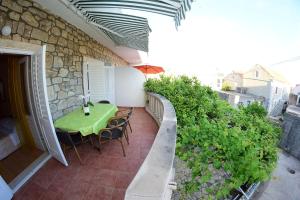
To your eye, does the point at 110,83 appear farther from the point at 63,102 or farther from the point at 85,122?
the point at 85,122

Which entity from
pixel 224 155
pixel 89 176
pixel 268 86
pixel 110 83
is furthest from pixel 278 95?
pixel 89 176

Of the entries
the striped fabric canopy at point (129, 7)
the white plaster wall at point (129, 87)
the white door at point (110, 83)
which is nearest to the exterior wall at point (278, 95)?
the white plaster wall at point (129, 87)

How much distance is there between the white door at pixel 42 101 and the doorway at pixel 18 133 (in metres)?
0.37

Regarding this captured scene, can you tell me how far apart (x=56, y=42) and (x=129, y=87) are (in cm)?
521

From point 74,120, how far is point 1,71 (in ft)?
11.1

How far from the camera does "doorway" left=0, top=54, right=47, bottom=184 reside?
135 inches

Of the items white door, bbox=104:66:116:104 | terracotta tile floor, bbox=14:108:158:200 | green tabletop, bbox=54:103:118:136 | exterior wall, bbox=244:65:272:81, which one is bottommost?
terracotta tile floor, bbox=14:108:158:200

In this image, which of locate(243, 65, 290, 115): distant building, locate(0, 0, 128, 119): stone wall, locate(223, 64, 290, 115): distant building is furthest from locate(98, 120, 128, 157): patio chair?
locate(243, 65, 290, 115): distant building

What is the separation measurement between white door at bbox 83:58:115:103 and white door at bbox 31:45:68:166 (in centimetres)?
261

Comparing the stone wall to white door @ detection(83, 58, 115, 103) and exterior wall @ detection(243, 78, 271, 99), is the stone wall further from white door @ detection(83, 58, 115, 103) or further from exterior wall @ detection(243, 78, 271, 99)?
exterior wall @ detection(243, 78, 271, 99)

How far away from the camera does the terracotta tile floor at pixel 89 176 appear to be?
9.07ft

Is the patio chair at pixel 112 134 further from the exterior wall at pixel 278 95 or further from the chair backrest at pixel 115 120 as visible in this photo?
the exterior wall at pixel 278 95

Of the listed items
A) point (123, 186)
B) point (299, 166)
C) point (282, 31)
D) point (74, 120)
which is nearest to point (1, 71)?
point (74, 120)

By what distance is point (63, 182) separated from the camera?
3.03 meters
